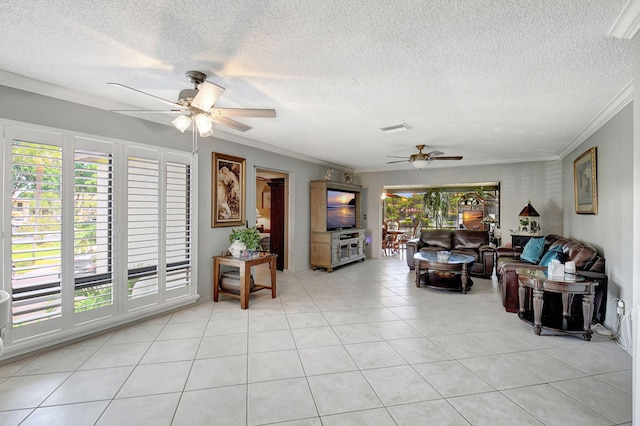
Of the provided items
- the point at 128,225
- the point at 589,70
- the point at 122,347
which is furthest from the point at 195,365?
the point at 589,70

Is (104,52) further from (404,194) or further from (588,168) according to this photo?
(404,194)

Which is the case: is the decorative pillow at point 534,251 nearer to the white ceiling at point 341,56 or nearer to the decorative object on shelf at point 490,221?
the white ceiling at point 341,56

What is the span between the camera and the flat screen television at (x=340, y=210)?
6.31m

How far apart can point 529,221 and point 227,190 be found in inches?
229

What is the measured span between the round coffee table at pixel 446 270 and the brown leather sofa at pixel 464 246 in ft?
1.87

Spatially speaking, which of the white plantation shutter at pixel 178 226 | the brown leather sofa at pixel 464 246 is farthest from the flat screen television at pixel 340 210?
the white plantation shutter at pixel 178 226

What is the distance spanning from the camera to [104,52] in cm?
204

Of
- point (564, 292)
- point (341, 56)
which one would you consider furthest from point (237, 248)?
point (564, 292)

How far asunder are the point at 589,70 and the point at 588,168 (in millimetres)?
2352

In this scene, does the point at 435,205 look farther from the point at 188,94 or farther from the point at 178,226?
the point at 188,94

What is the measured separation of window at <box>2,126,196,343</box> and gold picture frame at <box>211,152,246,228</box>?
0.40 m

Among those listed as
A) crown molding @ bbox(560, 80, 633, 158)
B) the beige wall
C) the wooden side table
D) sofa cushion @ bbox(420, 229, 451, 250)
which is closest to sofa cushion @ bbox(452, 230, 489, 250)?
sofa cushion @ bbox(420, 229, 451, 250)

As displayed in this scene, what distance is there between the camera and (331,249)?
603 cm

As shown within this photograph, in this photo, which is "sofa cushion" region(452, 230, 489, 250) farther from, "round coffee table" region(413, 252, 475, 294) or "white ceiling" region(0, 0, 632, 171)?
"white ceiling" region(0, 0, 632, 171)
